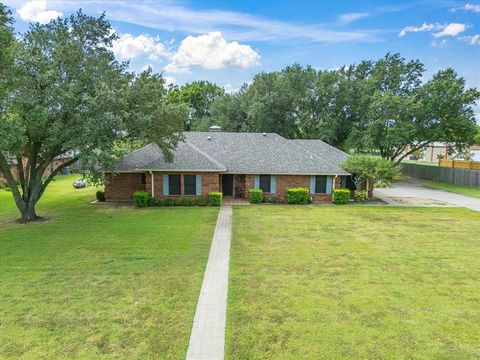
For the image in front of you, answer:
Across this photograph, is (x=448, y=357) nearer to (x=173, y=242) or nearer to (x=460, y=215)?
(x=173, y=242)

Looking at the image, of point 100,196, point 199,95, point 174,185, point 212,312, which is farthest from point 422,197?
point 199,95

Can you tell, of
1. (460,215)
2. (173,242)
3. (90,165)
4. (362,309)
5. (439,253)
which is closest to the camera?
(362,309)

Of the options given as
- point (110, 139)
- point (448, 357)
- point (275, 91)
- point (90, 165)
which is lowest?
point (448, 357)

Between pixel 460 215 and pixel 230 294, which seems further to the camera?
pixel 460 215

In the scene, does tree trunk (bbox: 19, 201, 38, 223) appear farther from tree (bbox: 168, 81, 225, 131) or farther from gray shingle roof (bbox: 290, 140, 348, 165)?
tree (bbox: 168, 81, 225, 131)

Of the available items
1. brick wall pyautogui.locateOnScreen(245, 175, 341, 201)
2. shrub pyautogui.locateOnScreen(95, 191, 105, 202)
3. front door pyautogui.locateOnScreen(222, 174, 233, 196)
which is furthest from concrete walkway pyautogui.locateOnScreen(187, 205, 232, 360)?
shrub pyautogui.locateOnScreen(95, 191, 105, 202)

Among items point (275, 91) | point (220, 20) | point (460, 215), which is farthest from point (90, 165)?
point (275, 91)

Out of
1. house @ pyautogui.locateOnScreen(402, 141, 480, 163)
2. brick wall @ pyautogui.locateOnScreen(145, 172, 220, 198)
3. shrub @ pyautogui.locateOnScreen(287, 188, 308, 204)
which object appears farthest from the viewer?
house @ pyautogui.locateOnScreen(402, 141, 480, 163)
